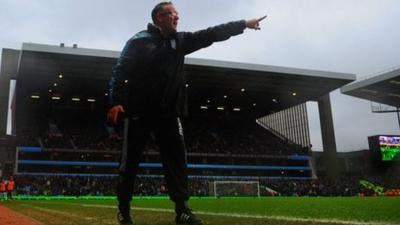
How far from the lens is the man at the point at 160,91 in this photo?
3549 mm

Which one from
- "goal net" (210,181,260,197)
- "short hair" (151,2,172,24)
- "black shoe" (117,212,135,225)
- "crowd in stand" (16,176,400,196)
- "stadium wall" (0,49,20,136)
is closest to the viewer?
"short hair" (151,2,172,24)

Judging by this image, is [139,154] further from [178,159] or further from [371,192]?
[371,192]

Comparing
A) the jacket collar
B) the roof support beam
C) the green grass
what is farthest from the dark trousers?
the roof support beam

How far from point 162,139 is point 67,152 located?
37.6 meters

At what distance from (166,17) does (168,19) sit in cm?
2

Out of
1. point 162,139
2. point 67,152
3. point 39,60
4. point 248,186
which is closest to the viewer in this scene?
point 162,139

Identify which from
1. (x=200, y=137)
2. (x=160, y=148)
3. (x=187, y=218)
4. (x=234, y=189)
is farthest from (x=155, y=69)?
(x=200, y=137)

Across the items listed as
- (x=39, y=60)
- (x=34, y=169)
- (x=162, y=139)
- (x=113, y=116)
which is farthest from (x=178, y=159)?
(x=34, y=169)

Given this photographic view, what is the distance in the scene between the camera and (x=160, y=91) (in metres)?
3.55

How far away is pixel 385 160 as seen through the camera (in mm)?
38438

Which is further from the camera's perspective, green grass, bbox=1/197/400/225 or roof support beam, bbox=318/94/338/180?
roof support beam, bbox=318/94/338/180

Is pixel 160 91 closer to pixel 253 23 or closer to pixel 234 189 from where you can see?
pixel 253 23

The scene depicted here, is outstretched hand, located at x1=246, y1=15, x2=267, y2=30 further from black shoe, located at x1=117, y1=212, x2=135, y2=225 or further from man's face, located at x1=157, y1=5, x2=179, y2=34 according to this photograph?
black shoe, located at x1=117, y1=212, x2=135, y2=225

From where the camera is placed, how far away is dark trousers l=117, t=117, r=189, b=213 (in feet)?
12.0
